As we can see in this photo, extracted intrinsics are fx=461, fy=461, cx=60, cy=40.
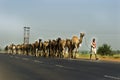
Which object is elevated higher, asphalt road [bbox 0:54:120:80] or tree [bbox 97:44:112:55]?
tree [bbox 97:44:112:55]

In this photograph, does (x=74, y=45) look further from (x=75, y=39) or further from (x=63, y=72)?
(x=63, y=72)

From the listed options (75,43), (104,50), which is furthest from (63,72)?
(104,50)

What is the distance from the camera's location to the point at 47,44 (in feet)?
191

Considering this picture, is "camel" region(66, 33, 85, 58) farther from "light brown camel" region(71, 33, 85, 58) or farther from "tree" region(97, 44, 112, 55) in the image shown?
"tree" region(97, 44, 112, 55)

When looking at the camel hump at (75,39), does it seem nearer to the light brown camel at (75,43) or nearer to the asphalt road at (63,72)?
the light brown camel at (75,43)

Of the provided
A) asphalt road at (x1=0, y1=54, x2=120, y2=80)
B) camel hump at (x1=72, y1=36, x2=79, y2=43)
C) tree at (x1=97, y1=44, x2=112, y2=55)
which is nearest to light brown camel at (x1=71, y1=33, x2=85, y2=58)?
camel hump at (x1=72, y1=36, x2=79, y2=43)

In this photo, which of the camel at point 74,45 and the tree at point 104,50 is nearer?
the camel at point 74,45

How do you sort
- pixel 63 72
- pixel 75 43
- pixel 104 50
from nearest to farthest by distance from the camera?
pixel 63 72, pixel 75 43, pixel 104 50

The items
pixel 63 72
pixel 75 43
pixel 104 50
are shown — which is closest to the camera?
pixel 63 72

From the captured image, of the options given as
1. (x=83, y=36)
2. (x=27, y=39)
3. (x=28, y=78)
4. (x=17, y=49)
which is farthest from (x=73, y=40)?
(x=27, y=39)

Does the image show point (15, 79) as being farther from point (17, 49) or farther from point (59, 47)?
point (17, 49)

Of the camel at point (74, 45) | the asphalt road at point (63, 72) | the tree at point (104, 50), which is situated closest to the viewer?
the asphalt road at point (63, 72)

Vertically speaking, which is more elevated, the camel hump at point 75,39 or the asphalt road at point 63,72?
the camel hump at point 75,39

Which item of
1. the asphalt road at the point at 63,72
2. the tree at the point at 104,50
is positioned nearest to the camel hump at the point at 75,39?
the asphalt road at the point at 63,72
